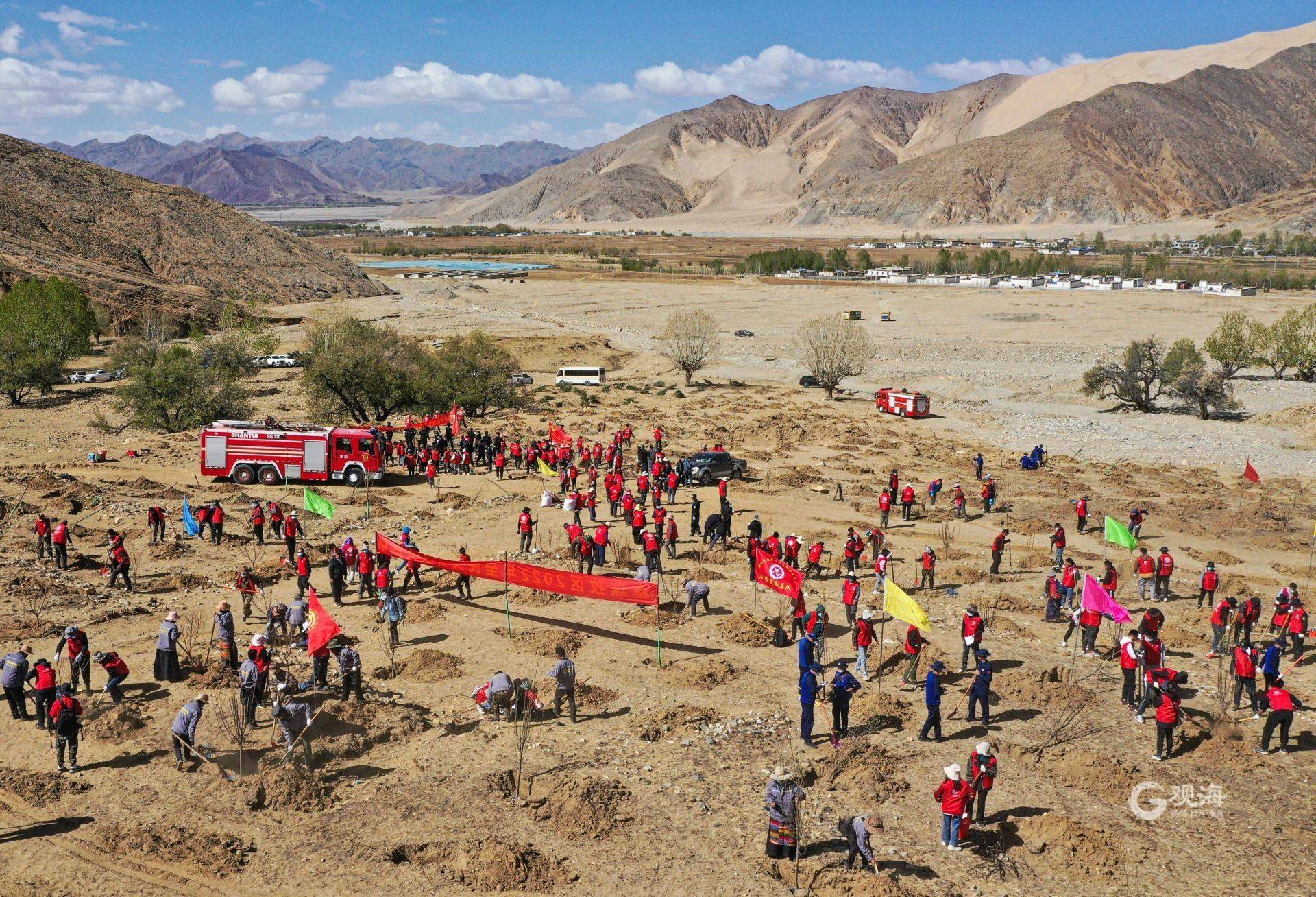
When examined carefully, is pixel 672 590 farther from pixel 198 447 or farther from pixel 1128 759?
pixel 198 447

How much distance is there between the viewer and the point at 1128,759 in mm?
14258

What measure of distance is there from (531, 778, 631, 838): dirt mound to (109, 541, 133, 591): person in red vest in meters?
12.6

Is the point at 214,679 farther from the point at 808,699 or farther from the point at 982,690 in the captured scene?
the point at 982,690

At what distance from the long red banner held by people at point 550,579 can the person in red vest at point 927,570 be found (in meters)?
6.23

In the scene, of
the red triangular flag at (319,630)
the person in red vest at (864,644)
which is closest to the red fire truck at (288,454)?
the red triangular flag at (319,630)

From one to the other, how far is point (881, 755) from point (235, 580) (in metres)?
14.8

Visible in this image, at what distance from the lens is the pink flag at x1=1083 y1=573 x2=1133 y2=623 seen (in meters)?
17.0

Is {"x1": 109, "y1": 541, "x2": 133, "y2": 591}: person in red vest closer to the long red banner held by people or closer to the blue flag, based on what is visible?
the blue flag

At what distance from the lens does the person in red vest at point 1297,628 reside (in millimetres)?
17266

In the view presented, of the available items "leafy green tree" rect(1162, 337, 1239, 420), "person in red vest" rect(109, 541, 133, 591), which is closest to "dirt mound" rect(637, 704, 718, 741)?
"person in red vest" rect(109, 541, 133, 591)

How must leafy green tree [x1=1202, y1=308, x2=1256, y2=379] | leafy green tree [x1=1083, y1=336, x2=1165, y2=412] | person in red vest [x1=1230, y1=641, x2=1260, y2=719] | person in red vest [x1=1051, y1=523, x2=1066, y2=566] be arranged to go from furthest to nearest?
leafy green tree [x1=1202, y1=308, x2=1256, y2=379]
leafy green tree [x1=1083, y1=336, x2=1165, y2=412]
person in red vest [x1=1051, y1=523, x2=1066, y2=566]
person in red vest [x1=1230, y1=641, x2=1260, y2=719]

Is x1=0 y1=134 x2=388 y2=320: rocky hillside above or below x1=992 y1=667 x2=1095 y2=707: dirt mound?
above

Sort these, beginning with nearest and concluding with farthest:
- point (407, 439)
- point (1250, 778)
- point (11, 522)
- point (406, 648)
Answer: point (1250, 778), point (406, 648), point (11, 522), point (407, 439)

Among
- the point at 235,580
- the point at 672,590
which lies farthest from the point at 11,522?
the point at 672,590
